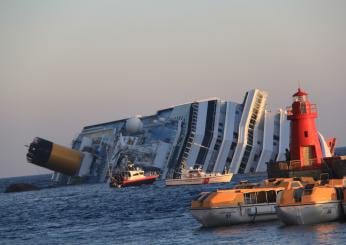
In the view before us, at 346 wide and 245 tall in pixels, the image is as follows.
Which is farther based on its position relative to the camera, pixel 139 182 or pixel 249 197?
pixel 139 182

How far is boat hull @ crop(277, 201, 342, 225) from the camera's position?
5238 centimetres

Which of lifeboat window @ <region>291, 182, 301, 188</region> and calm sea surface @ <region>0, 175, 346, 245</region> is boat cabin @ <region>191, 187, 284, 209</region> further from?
calm sea surface @ <region>0, 175, 346, 245</region>

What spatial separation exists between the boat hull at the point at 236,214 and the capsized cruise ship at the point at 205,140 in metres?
78.0

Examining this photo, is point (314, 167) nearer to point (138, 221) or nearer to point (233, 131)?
point (138, 221)

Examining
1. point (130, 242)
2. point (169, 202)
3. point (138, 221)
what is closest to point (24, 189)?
point (169, 202)

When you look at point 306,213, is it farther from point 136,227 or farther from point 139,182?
point 139,182

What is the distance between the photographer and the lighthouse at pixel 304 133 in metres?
70.3

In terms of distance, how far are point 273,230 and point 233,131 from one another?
284ft

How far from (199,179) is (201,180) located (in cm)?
33

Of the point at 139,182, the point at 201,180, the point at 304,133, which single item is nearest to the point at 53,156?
the point at 139,182

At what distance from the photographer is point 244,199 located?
56.1 meters

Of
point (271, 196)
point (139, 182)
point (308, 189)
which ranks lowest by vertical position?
point (271, 196)

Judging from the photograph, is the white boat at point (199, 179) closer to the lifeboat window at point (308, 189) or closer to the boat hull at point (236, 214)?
the boat hull at point (236, 214)

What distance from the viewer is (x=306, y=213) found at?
172 ft
